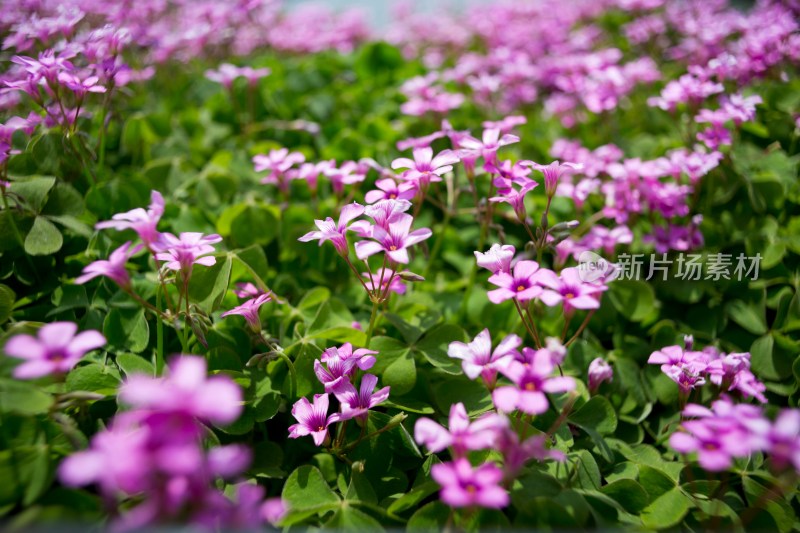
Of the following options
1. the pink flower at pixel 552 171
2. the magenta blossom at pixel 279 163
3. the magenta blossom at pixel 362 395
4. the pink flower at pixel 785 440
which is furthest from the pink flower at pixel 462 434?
→ the magenta blossom at pixel 279 163

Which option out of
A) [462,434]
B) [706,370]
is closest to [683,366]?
[706,370]

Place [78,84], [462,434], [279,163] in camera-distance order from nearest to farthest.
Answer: [462,434] → [78,84] → [279,163]

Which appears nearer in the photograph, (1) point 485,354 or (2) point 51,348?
(2) point 51,348

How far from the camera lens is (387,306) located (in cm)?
163

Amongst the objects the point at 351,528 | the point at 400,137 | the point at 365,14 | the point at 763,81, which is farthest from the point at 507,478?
the point at 365,14

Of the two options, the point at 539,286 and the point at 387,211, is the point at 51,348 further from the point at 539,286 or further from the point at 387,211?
the point at 539,286

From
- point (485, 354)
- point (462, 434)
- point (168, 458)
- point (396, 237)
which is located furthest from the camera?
point (396, 237)

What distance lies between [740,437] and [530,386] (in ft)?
1.13

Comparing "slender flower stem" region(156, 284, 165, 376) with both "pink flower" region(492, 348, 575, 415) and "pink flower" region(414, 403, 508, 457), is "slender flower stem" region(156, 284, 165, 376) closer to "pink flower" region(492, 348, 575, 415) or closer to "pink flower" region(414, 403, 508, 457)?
"pink flower" region(414, 403, 508, 457)

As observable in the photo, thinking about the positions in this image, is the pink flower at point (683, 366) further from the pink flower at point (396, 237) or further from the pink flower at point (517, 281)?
the pink flower at point (396, 237)

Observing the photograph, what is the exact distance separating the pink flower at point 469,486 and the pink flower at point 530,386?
113mm

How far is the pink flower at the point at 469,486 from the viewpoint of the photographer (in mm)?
910

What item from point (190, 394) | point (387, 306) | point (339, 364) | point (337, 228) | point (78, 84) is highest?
point (78, 84)

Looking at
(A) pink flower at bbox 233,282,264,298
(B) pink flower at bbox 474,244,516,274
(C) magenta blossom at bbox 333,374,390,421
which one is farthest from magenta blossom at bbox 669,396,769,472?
(A) pink flower at bbox 233,282,264,298
